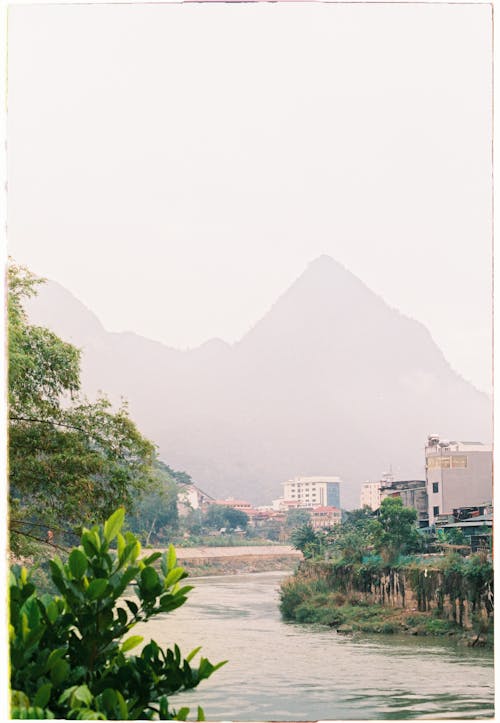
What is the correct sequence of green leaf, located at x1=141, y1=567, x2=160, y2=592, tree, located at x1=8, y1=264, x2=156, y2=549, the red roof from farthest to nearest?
1. tree, located at x1=8, y1=264, x2=156, y2=549
2. the red roof
3. green leaf, located at x1=141, y1=567, x2=160, y2=592

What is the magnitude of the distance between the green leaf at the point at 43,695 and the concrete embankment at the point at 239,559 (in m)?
1.14

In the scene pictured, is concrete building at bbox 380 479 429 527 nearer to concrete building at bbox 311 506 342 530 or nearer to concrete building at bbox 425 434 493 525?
concrete building at bbox 425 434 493 525

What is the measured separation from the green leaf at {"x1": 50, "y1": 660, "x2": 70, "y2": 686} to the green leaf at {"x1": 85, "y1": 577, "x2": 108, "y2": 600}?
191 mm

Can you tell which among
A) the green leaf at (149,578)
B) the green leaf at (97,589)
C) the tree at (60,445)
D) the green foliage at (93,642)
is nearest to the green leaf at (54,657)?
the green foliage at (93,642)


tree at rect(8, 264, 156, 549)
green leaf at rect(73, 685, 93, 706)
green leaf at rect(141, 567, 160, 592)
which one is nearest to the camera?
green leaf at rect(73, 685, 93, 706)

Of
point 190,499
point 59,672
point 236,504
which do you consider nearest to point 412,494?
point 236,504

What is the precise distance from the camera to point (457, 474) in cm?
347

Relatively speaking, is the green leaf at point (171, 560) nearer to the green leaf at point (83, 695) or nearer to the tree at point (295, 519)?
the green leaf at point (83, 695)

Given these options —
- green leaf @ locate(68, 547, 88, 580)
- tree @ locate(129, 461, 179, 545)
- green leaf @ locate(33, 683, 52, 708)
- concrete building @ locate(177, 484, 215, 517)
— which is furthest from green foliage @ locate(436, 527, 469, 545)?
green leaf @ locate(33, 683, 52, 708)

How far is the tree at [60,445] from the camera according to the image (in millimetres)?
3570

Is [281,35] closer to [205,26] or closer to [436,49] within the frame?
[205,26]

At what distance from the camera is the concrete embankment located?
3.58m

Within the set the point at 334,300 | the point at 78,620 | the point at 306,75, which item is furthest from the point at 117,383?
the point at 306,75

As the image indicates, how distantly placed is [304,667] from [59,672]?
1.22 meters
